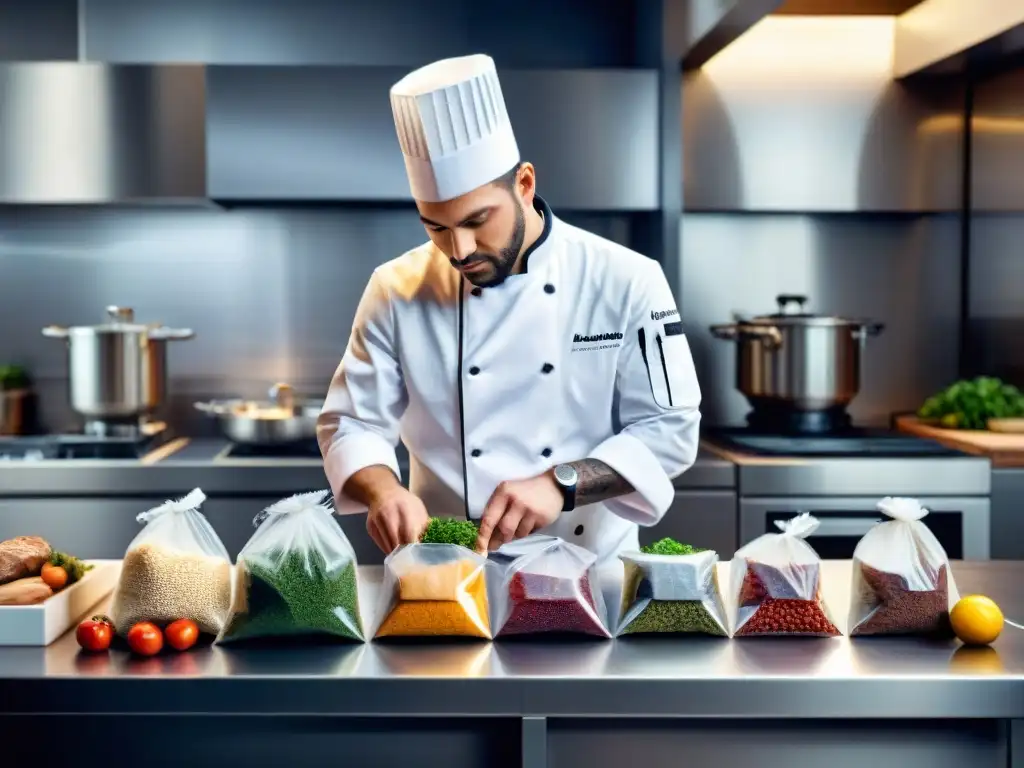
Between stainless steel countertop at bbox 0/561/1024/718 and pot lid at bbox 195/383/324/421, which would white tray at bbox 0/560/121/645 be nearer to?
stainless steel countertop at bbox 0/561/1024/718

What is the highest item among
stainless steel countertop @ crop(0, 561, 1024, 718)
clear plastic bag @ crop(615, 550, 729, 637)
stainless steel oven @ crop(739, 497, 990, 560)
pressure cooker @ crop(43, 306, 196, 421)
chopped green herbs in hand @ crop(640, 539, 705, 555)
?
pressure cooker @ crop(43, 306, 196, 421)

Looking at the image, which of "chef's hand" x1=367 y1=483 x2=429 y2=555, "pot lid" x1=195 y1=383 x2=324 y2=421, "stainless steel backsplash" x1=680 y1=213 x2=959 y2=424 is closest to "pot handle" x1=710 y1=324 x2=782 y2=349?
"stainless steel backsplash" x1=680 y1=213 x2=959 y2=424

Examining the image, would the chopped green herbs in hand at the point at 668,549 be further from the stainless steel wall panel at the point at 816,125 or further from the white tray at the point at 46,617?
the stainless steel wall panel at the point at 816,125

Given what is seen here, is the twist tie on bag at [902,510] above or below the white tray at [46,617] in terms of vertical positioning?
above

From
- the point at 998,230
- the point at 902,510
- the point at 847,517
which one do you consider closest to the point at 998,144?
the point at 998,230

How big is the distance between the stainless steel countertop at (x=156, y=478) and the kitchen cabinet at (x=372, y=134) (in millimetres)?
850

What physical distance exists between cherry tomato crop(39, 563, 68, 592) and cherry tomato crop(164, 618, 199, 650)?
24 centimetres

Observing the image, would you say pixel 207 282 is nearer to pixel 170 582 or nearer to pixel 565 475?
pixel 565 475

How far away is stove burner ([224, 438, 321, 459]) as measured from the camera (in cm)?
342

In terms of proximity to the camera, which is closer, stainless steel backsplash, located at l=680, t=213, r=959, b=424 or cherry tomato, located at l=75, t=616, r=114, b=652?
cherry tomato, located at l=75, t=616, r=114, b=652

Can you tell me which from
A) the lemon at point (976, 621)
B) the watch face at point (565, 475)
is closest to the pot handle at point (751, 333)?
the watch face at point (565, 475)

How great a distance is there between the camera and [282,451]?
346 cm

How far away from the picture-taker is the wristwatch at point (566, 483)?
195 cm

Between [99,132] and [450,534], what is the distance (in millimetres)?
2436
